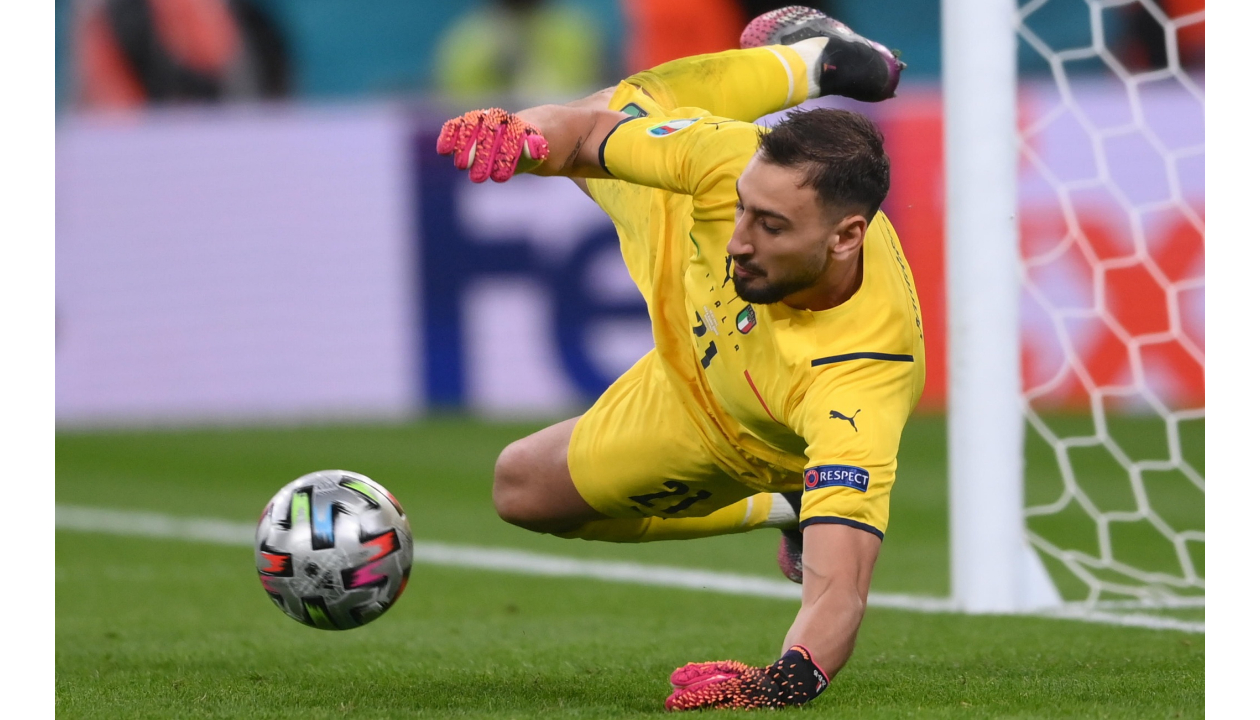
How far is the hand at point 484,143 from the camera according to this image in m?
4.14

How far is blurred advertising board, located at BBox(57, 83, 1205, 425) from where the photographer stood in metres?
11.2

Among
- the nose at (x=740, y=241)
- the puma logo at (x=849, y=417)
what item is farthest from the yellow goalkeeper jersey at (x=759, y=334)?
the nose at (x=740, y=241)

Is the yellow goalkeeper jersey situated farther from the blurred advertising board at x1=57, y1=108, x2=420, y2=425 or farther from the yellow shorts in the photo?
the blurred advertising board at x1=57, y1=108, x2=420, y2=425

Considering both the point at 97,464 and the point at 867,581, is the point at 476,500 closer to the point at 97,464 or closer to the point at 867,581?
the point at 97,464

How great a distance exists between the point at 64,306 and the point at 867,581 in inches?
342

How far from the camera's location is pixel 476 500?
9.30 meters

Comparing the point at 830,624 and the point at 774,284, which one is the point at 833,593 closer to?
the point at 830,624

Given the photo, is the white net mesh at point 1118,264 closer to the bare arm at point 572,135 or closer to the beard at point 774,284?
the bare arm at point 572,135

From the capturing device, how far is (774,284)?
4.02 metres

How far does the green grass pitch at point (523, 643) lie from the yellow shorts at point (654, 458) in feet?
1.57

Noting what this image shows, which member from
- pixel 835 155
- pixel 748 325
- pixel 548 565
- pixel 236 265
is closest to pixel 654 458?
pixel 748 325

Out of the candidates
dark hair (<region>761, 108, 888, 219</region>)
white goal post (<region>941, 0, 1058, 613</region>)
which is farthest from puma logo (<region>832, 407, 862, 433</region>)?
white goal post (<region>941, 0, 1058, 613</region>)
